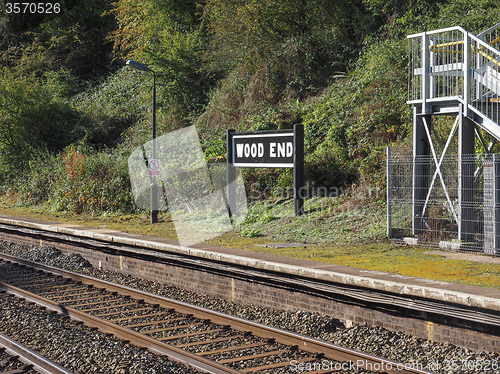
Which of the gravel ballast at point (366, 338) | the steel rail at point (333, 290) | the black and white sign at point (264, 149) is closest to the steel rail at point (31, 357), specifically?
the gravel ballast at point (366, 338)

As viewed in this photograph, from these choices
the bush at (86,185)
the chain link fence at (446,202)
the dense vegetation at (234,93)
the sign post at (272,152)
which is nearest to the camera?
the chain link fence at (446,202)

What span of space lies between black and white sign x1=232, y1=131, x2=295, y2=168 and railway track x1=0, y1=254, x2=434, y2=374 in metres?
5.85

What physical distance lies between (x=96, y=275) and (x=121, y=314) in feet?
12.0

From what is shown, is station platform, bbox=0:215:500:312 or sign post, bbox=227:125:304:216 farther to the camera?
sign post, bbox=227:125:304:216

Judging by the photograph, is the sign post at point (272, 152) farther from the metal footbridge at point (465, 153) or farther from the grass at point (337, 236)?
the metal footbridge at point (465, 153)

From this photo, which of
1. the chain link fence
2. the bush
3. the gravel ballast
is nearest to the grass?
Answer: the chain link fence

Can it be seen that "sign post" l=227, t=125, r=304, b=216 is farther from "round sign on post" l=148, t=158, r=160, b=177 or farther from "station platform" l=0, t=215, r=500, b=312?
"station platform" l=0, t=215, r=500, b=312

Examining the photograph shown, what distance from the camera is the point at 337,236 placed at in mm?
12188

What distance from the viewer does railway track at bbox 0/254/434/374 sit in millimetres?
5992

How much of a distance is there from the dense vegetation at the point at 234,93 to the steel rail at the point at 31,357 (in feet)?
32.8

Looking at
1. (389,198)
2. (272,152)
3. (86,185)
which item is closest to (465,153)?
(389,198)

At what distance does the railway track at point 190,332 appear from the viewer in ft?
19.7

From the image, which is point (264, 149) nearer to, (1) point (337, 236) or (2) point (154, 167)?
(1) point (337, 236)

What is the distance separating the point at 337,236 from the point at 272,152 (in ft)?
10.9
